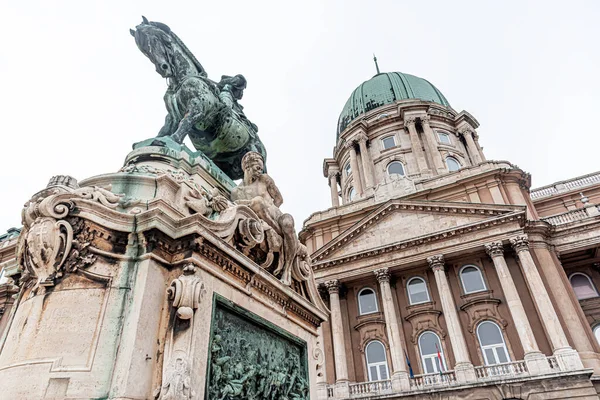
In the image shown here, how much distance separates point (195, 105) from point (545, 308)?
1943cm

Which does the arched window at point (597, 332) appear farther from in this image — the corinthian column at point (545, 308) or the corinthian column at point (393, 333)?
the corinthian column at point (393, 333)

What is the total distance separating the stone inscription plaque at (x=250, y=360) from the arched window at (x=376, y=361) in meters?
19.3

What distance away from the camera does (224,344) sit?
2.53m

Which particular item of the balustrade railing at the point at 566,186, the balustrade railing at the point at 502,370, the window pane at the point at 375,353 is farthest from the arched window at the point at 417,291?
the balustrade railing at the point at 566,186

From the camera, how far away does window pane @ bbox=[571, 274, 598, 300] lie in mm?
21297

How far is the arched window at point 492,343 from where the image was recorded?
18.3m

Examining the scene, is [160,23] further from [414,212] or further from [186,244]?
[414,212]

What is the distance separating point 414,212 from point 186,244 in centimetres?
2213

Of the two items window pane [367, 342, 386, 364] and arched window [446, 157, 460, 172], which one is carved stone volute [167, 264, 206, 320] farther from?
arched window [446, 157, 460, 172]

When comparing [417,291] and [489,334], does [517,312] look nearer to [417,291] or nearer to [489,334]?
[489,334]

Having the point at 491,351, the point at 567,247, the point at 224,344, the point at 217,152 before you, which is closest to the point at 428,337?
the point at 491,351

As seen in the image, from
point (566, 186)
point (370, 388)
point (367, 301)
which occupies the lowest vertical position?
point (370, 388)

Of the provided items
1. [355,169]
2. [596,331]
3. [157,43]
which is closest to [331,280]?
[596,331]

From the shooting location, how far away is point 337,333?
21453 mm
